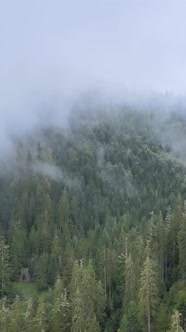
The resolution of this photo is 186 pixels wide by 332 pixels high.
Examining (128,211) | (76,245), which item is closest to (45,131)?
(128,211)

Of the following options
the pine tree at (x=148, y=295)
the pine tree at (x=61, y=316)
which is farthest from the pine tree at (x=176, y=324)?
the pine tree at (x=61, y=316)

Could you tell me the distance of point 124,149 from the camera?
16288cm

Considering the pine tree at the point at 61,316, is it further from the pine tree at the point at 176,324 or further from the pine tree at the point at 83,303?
the pine tree at the point at 176,324

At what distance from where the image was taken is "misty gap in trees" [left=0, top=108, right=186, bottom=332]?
53.6 meters

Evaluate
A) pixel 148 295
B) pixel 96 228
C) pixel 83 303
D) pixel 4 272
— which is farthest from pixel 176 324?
pixel 96 228

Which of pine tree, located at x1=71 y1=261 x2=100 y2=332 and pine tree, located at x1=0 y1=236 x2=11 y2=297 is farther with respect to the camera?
pine tree, located at x1=0 y1=236 x2=11 y2=297

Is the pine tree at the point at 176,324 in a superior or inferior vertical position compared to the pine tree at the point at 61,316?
inferior

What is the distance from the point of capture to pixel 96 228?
360 ft

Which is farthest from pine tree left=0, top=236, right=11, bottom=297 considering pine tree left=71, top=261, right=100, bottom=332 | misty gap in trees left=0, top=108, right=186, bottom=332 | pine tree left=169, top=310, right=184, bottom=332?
pine tree left=169, top=310, right=184, bottom=332

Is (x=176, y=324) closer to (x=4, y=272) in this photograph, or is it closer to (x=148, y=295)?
(x=148, y=295)

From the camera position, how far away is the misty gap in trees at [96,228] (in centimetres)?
5356

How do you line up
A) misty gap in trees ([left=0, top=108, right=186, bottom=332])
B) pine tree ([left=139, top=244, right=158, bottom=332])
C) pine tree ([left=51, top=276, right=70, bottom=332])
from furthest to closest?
pine tree ([left=51, top=276, right=70, bottom=332]), misty gap in trees ([left=0, top=108, right=186, bottom=332]), pine tree ([left=139, top=244, right=158, bottom=332])

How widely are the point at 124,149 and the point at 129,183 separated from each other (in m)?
25.3

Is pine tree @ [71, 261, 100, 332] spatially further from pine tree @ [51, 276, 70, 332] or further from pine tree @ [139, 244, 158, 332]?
pine tree @ [139, 244, 158, 332]
